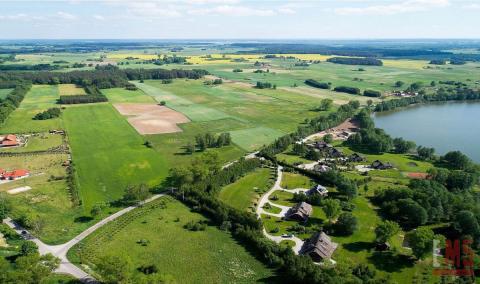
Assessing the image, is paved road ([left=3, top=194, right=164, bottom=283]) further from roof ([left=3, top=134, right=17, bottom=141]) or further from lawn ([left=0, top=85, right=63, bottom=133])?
lawn ([left=0, top=85, right=63, bottom=133])

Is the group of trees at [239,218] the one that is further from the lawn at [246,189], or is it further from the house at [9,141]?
the house at [9,141]

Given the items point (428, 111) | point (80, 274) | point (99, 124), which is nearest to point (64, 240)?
point (80, 274)

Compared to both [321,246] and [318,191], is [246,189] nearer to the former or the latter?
[318,191]

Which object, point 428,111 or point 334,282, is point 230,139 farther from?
point 428,111

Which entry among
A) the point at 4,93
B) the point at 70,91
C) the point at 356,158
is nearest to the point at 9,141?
the point at 70,91

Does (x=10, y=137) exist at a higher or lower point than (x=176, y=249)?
higher

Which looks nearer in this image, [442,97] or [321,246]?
[321,246]

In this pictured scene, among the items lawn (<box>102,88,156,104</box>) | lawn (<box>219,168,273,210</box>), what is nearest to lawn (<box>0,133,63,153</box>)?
lawn (<box>102,88,156,104</box>)

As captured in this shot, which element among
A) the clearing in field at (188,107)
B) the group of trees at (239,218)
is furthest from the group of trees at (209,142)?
the clearing in field at (188,107)
